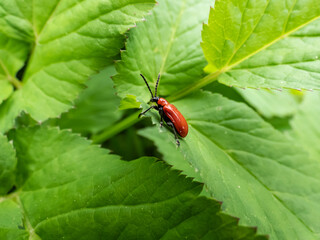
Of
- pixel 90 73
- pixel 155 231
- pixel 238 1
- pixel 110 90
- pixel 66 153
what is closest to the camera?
pixel 155 231

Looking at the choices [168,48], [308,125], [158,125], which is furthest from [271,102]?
[158,125]

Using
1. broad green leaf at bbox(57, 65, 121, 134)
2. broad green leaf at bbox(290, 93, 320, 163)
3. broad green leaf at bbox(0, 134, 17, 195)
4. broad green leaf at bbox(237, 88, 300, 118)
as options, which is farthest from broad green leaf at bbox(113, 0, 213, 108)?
broad green leaf at bbox(290, 93, 320, 163)

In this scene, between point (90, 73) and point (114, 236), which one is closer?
point (114, 236)

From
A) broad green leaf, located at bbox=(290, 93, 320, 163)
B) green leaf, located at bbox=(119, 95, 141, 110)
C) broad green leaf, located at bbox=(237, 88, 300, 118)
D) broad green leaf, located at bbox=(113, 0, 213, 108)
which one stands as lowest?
broad green leaf, located at bbox=(290, 93, 320, 163)

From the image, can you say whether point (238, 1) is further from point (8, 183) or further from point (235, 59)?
point (8, 183)

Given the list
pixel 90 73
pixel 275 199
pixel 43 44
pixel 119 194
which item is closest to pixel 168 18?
pixel 90 73

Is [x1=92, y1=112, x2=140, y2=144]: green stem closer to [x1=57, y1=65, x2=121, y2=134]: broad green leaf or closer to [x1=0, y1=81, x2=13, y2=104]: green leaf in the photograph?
[x1=57, y1=65, x2=121, y2=134]: broad green leaf
